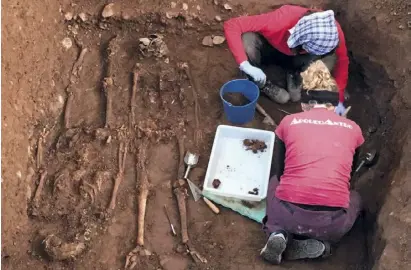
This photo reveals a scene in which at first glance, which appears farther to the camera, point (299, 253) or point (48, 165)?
point (48, 165)

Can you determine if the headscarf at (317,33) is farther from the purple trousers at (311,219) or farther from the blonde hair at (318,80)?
the purple trousers at (311,219)

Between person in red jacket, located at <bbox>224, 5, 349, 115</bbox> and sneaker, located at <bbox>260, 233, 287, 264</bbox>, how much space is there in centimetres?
146

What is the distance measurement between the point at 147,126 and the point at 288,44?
1.54m

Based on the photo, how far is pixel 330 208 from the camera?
439 cm

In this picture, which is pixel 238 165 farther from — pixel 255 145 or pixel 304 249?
pixel 304 249

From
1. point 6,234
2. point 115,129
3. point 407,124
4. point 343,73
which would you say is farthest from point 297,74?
point 6,234

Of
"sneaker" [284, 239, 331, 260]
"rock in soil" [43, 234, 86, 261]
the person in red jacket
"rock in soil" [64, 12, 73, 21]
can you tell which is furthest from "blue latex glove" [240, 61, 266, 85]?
"rock in soil" [43, 234, 86, 261]

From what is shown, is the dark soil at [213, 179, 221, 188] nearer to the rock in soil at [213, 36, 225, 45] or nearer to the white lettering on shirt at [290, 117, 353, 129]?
the white lettering on shirt at [290, 117, 353, 129]

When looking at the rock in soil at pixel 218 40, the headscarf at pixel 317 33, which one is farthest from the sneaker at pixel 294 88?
the rock in soil at pixel 218 40

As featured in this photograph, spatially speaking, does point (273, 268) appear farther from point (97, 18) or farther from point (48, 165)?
point (97, 18)

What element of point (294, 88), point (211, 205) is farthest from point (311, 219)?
point (294, 88)

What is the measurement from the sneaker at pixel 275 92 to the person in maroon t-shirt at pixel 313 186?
1.13 metres

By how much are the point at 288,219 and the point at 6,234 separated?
7.36 ft

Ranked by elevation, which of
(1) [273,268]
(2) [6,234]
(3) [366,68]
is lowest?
(1) [273,268]
